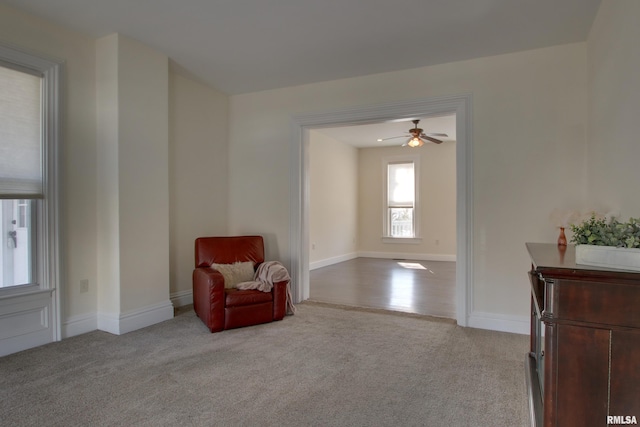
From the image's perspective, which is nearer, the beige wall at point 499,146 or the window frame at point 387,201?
the beige wall at point 499,146

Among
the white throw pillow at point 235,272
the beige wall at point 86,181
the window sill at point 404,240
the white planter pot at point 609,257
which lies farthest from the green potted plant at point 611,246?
the window sill at point 404,240

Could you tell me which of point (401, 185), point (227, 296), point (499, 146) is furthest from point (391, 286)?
point (401, 185)

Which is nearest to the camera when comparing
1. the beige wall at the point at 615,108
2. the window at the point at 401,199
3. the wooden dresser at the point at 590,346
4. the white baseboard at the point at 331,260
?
the wooden dresser at the point at 590,346

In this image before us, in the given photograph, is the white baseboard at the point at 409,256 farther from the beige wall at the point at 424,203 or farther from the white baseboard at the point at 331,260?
the white baseboard at the point at 331,260

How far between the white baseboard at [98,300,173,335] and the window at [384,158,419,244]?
6521 mm

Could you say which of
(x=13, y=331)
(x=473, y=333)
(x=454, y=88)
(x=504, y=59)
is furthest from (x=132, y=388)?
(x=504, y=59)

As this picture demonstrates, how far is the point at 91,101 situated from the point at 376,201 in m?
7.04

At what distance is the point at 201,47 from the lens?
363cm

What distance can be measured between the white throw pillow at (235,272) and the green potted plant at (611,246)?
128 inches

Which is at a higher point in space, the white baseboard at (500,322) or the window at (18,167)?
the window at (18,167)

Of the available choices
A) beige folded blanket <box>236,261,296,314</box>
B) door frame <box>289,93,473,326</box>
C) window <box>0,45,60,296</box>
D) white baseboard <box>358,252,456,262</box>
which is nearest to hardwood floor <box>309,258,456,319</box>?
white baseboard <box>358,252,456,262</box>

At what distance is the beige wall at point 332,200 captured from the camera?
24.6 ft

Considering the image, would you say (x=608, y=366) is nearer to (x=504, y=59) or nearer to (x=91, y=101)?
(x=504, y=59)

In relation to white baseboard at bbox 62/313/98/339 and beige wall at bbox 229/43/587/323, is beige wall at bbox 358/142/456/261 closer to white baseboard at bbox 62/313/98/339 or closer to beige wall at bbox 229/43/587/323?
beige wall at bbox 229/43/587/323
